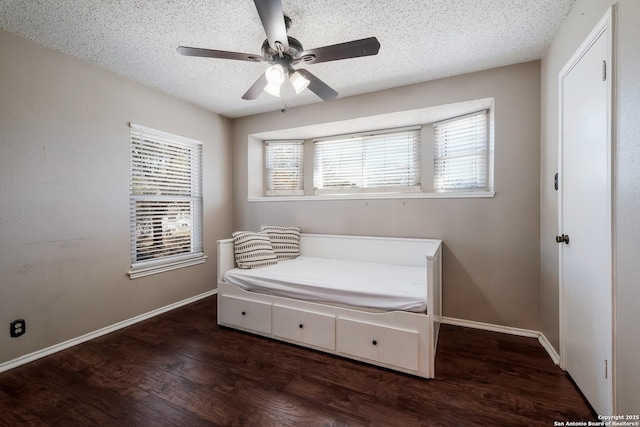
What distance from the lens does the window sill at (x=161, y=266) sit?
2.60 metres

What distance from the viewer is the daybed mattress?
1793 millimetres

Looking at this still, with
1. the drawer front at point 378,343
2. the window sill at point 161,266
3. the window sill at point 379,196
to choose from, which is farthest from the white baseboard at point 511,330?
the window sill at point 161,266

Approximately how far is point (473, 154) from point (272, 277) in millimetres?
2371

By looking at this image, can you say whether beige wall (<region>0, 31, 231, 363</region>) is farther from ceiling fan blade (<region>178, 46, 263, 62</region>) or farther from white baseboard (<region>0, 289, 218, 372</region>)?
ceiling fan blade (<region>178, 46, 263, 62</region>)

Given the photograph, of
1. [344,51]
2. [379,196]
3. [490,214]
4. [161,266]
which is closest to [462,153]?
[490,214]

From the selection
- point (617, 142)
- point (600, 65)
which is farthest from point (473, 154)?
point (617, 142)

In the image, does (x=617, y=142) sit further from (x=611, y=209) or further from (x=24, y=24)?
(x=24, y=24)

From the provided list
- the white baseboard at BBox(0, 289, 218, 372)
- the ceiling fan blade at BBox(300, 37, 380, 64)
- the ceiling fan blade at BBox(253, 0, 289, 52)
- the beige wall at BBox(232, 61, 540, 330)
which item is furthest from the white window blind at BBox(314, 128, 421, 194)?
the white baseboard at BBox(0, 289, 218, 372)

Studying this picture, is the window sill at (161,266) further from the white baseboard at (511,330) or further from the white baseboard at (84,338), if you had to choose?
the white baseboard at (511,330)

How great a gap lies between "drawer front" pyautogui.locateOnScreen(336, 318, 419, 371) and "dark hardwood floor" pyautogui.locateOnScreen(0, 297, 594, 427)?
0.09 meters

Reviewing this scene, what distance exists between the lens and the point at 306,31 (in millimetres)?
1833

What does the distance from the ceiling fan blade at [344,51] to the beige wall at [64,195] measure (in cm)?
206

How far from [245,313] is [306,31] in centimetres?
235

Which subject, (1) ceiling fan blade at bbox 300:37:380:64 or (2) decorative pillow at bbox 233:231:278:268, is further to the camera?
(2) decorative pillow at bbox 233:231:278:268
